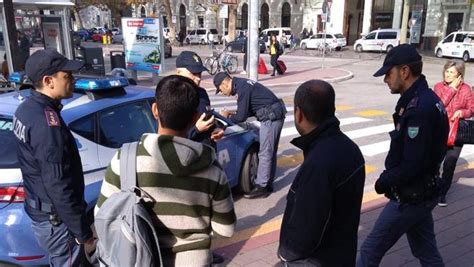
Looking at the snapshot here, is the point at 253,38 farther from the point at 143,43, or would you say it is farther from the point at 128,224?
the point at 128,224

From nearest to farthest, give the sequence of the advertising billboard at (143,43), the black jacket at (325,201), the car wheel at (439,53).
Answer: the black jacket at (325,201) < the advertising billboard at (143,43) < the car wheel at (439,53)

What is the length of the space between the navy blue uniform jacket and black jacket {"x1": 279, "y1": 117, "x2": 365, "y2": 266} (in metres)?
3.12

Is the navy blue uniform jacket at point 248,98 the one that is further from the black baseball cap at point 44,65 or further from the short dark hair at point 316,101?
the short dark hair at point 316,101

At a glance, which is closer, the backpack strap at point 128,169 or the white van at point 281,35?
the backpack strap at point 128,169

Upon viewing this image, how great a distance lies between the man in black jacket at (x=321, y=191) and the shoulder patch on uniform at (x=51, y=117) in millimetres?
1368

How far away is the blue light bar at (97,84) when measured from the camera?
12.6ft

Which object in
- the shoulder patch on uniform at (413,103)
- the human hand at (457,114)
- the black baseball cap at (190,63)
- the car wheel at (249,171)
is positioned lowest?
the car wheel at (249,171)

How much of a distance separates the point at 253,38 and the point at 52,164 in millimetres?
13043

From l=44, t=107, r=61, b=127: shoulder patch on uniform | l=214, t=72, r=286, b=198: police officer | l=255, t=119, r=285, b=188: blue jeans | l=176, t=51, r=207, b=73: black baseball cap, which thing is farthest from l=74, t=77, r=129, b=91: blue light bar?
l=255, t=119, r=285, b=188: blue jeans

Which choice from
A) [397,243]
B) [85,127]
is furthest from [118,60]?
[397,243]

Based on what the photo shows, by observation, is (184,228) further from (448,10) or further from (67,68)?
(448,10)

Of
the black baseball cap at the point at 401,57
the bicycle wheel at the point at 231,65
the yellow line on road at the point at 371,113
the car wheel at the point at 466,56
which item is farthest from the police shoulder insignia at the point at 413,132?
the car wheel at the point at 466,56

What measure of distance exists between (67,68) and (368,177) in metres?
5.13

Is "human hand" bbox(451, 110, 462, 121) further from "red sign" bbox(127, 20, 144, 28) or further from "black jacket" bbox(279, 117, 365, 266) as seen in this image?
"red sign" bbox(127, 20, 144, 28)
